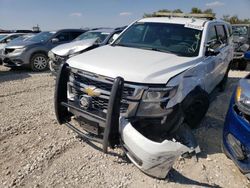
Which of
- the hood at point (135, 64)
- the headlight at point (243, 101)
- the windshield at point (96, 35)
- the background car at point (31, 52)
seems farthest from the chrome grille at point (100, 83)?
the background car at point (31, 52)

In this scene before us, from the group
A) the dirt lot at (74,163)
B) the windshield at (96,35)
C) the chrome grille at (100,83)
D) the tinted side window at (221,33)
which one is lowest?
the dirt lot at (74,163)

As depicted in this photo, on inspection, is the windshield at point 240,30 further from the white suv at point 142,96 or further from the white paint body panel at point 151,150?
the white paint body panel at point 151,150

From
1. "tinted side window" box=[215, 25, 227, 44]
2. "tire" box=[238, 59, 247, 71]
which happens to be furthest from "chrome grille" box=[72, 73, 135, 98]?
"tire" box=[238, 59, 247, 71]

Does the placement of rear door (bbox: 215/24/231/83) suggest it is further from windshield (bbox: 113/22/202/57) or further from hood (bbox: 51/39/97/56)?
hood (bbox: 51/39/97/56)

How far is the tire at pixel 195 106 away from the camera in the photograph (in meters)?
3.55

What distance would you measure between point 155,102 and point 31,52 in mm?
7549

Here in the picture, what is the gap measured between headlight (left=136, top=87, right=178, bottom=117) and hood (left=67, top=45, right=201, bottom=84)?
12cm

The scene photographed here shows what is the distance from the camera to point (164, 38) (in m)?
4.34

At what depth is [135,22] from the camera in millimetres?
5137

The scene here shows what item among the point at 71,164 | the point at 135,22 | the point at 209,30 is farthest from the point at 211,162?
the point at 135,22

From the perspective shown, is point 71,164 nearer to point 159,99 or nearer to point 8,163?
point 8,163

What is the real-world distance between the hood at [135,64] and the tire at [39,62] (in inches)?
238

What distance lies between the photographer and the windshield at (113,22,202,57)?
13.4 ft

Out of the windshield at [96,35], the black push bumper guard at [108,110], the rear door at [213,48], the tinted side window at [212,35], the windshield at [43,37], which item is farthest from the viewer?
the windshield at [43,37]
